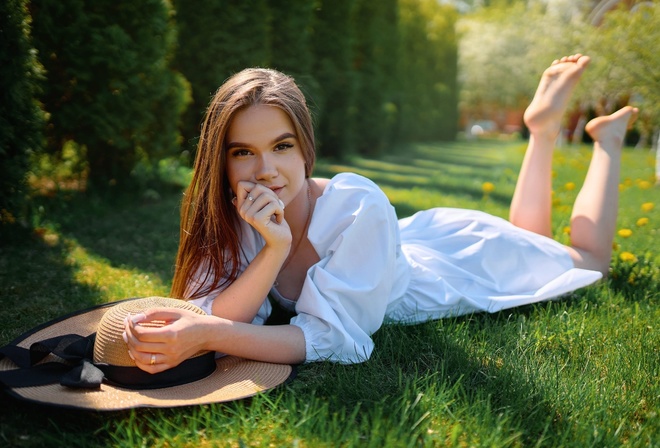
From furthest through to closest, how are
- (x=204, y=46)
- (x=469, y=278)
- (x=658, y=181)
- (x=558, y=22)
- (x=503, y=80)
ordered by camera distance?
(x=503, y=80) < (x=558, y=22) < (x=658, y=181) < (x=204, y=46) < (x=469, y=278)

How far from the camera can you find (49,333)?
7.22ft

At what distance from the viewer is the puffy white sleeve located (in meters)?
2.24

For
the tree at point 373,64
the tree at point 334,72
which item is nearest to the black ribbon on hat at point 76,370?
the tree at point 334,72

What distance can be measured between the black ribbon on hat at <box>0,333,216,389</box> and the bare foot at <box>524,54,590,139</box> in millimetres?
2598

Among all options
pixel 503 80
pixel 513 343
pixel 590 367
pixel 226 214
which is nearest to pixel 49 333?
pixel 226 214

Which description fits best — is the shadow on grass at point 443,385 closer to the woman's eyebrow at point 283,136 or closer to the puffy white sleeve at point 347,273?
the puffy white sleeve at point 347,273

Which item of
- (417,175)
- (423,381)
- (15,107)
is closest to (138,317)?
(423,381)

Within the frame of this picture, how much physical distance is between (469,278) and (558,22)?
2532 centimetres

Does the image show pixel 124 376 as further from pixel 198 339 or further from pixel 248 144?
pixel 248 144

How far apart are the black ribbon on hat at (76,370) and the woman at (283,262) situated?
7 centimetres

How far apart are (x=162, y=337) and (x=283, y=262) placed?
761 mm

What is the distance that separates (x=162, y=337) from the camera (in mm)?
1834

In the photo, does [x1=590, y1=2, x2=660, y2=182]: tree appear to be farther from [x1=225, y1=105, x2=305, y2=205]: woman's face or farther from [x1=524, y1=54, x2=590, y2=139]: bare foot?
[x1=225, y1=105, x2=305, y2=205]: woman's face

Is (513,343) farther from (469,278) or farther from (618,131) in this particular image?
(618,131)
